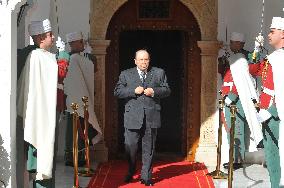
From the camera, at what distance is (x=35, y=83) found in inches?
228

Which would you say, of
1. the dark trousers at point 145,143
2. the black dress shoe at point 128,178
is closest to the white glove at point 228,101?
the dark trousers at point 145,143

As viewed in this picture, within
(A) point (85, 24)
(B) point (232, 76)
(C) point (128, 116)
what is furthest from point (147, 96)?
(A) point (85, 24)

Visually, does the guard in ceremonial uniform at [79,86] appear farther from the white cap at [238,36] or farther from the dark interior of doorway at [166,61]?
the white cap at [238,36]

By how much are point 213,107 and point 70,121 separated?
7.16ft

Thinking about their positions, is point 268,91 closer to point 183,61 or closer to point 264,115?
point 264,115

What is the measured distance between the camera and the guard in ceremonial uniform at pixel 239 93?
8.30 metres

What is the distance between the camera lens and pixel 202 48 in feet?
29.5

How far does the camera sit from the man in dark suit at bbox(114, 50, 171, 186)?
7508 millimetres

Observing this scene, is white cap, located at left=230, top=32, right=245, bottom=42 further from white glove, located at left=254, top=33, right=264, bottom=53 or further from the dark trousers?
the dark trousers

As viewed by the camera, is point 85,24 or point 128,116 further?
point 85,24

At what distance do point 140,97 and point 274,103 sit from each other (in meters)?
1.96

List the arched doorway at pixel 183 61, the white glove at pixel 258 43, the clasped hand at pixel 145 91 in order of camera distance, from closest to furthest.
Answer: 1. the clasped hand at pixel 145 91
2. the white glove at pixel 258 43
3. the arched doorway at pixel 183 61

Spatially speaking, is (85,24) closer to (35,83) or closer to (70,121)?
(70,121)

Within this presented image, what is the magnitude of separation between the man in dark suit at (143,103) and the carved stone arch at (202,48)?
57.0 inches
